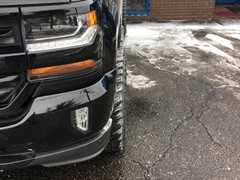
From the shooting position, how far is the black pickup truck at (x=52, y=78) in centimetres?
143

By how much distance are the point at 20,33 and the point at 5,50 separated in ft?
0.38

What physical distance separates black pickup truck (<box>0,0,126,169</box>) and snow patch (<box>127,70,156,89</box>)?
2011 millimetres

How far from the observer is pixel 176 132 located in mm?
2846

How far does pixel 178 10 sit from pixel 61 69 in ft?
19.5

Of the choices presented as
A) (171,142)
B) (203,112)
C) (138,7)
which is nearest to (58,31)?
(171,142)

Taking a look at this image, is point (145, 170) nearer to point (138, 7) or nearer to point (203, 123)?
point (203, 123)

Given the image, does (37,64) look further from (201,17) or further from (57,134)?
(201,17)

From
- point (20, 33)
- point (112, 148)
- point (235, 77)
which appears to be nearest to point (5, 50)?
point (20, 33)

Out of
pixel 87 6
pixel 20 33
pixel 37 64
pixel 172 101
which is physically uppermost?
pixel 87 6

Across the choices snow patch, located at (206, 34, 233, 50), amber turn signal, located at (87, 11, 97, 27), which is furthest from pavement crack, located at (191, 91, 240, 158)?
snow patch, located at (206, 34, 233, 50)

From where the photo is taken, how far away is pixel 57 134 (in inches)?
64.3

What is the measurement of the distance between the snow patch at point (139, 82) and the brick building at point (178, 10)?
10.7ft

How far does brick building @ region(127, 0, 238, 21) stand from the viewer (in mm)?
6797

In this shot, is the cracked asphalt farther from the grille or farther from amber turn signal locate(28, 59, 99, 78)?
amber turn signal locate(28, 59, 99, 78)
